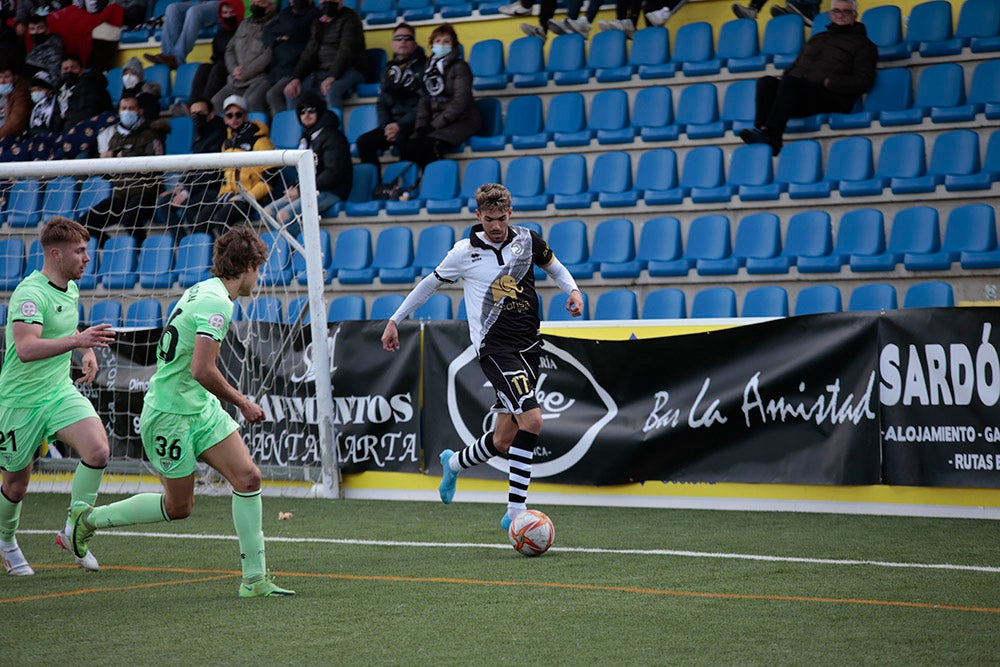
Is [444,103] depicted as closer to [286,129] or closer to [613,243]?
[286,129]

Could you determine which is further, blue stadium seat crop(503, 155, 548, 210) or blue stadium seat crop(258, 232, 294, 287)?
blue stadium seat crop(503, 155, 548, 210)

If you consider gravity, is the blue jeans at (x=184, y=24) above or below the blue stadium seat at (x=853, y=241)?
above

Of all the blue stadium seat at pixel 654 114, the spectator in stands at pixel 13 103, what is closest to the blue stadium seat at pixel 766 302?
the blue stadium seat at pixel 654 114

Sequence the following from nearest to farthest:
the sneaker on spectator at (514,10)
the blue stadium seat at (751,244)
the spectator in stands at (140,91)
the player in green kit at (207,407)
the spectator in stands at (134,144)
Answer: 1. the player in green kit at (207,407)
2. the blue stadium seat at (751,244)
3. the spectator in stands at (134,144)
4. the sneaker on spectator at (514,10)
5. the spectator in stands at (140,91)

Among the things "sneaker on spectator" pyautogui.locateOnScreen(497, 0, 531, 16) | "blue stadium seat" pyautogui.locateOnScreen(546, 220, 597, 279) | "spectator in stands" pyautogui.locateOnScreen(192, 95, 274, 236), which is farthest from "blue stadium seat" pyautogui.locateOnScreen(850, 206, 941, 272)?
"sneaker on spectator" pyautogui.locateOnScreen(497, 0, 531, 16)

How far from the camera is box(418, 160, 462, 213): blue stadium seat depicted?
14828 mm

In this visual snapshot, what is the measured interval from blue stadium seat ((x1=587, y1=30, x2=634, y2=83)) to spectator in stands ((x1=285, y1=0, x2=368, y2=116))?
10.9 ft

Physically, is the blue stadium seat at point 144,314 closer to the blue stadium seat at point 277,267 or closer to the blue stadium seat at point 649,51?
the blue stadium seat at point 277,267

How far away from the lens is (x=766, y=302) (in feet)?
38.0

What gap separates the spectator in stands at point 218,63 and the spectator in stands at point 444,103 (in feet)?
13.0

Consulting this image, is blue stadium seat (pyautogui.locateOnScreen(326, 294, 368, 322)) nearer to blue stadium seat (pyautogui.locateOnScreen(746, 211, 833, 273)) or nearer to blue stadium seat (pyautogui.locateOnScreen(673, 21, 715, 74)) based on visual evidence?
blue stadium seat (pyautogui.locateOnScreen(746, 211, 833, 273))

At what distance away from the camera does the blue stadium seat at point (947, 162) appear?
12.0 metres

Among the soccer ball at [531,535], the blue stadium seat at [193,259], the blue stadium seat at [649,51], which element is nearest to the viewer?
the soccer ball at [531,535]

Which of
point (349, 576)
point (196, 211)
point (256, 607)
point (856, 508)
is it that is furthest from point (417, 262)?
point (256, 607)
